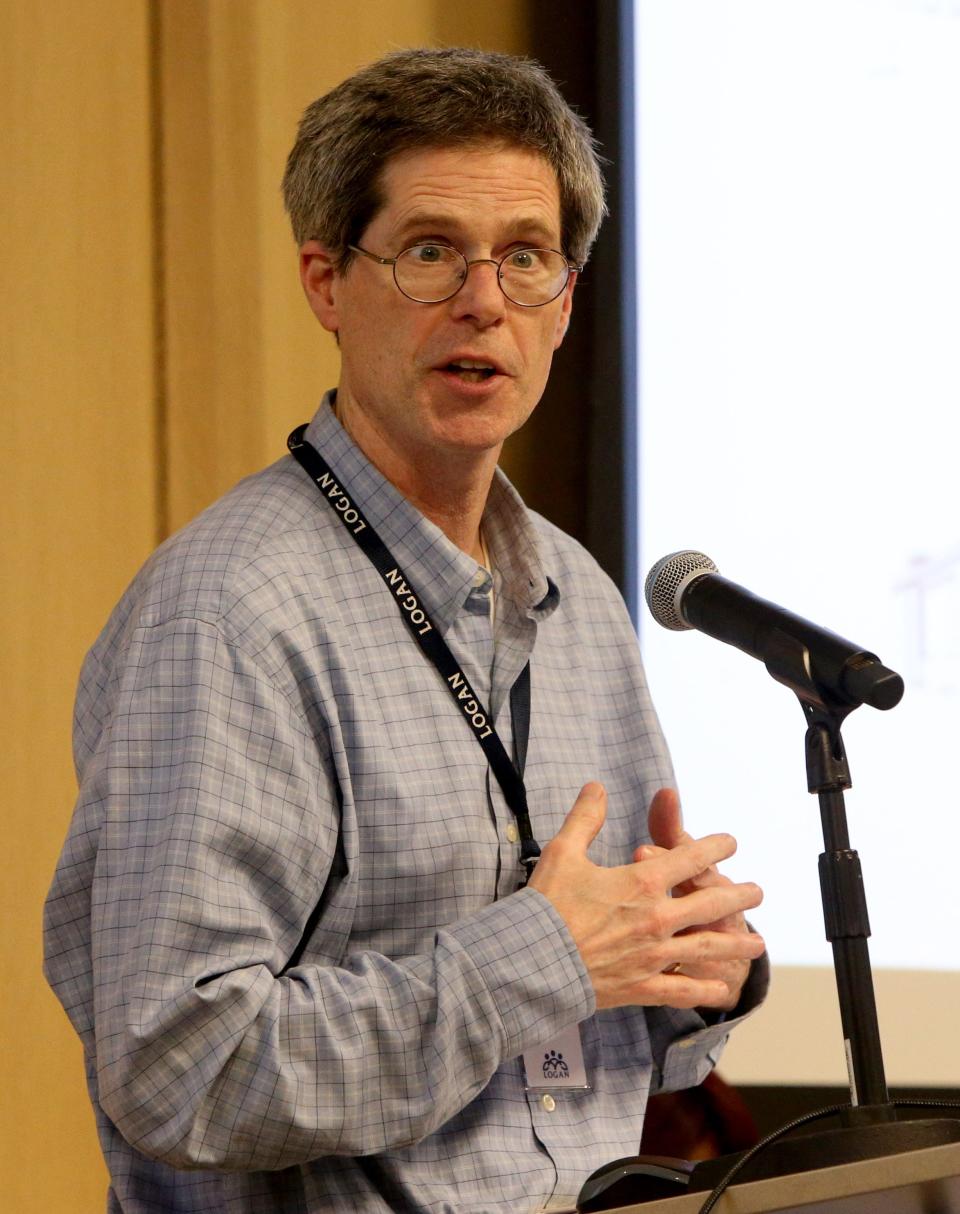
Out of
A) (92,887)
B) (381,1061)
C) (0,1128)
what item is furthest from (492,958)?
(0,1128)

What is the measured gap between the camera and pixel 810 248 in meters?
3.24

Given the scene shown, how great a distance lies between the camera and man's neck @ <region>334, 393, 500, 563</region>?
178cm

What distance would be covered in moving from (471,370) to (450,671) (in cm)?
35

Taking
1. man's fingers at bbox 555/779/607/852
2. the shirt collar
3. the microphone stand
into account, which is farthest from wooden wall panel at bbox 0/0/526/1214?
the microphone stand

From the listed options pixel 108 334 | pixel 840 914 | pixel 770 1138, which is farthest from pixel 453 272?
pixel 108 334

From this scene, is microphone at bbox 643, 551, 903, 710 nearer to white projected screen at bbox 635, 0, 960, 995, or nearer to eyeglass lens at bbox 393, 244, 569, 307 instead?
eyeglass lens at bbox 393, 244, 569, 307

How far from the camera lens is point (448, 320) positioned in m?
1.72

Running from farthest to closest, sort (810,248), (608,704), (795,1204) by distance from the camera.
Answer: (810,248), (608,704), (795,1204)

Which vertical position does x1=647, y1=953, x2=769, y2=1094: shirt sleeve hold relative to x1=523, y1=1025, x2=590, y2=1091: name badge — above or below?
below

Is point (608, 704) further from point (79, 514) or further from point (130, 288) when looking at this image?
point (130, 288)

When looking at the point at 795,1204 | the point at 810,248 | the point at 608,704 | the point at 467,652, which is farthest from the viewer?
the point at 810,248

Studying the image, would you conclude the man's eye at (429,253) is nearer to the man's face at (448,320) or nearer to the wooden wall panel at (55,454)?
the man's face at (448,320)

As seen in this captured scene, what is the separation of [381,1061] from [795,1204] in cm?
46

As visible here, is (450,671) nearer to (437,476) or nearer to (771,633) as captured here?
(437,476)
